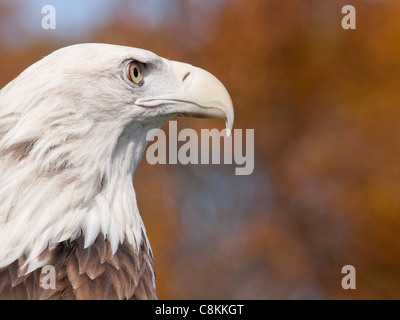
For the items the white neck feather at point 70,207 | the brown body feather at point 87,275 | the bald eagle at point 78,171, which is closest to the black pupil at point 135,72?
the bald eagle at point 78,171

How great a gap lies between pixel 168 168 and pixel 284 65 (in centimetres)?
517

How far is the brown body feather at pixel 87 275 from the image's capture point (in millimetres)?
2377

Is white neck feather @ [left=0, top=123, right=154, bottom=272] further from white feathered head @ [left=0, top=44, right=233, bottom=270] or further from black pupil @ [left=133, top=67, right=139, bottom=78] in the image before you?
black pupil @ [left=133, top=67, right=139, bottom=78]

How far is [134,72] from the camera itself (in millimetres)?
2850

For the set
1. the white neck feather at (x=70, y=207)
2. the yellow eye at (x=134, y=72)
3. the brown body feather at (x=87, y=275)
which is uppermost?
the yellow eye at (x=134, y=72)

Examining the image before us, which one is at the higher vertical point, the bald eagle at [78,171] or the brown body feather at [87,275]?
the bald eagle at [78,171]

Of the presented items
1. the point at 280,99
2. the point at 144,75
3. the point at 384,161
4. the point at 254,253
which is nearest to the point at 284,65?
the point at 280,99

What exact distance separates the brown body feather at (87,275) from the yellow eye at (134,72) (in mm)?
752

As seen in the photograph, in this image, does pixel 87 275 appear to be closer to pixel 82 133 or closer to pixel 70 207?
pixel 70 207

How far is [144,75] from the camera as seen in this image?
9.64 feet

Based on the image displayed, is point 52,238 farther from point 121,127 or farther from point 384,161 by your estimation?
point 384,161

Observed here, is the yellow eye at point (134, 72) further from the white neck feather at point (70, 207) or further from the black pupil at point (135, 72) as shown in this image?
the white neck feather at point (70, 207)

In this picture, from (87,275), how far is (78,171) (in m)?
0.44

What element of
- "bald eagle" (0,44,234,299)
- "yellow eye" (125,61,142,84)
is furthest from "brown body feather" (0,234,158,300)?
"yellow eye" (125,61,142,84)
